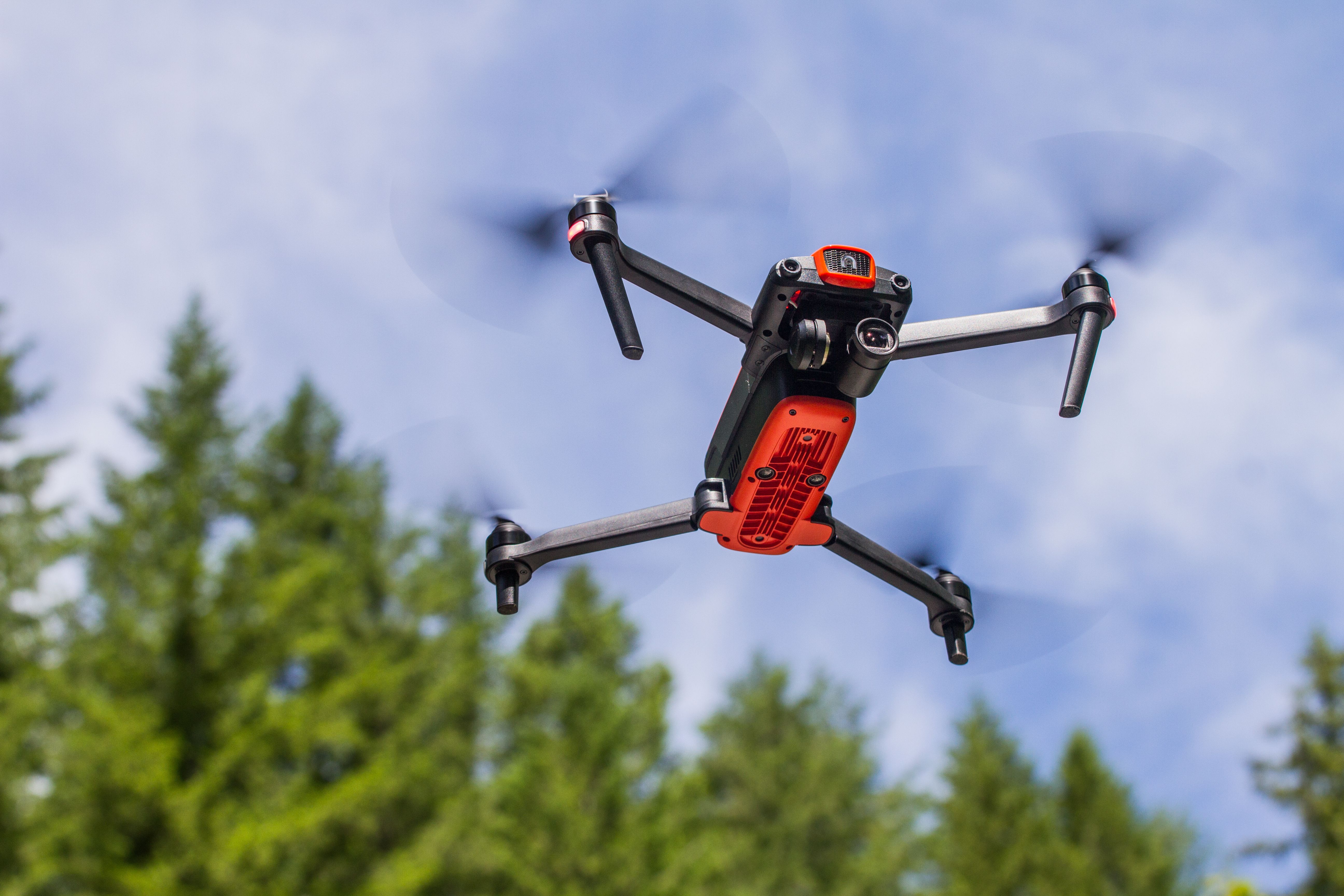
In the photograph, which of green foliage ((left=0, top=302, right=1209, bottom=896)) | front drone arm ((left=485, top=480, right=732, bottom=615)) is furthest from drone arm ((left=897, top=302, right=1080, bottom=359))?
green foliage ((left=0, top=302, right=1209, bottom=896))

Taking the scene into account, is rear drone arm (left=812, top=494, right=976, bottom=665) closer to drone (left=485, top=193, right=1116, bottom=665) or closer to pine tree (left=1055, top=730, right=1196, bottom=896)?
drone (left=485, top=193, right=1116, bottom=665)

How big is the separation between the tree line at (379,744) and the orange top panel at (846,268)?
35.7 feet

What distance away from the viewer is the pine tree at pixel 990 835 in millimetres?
18406

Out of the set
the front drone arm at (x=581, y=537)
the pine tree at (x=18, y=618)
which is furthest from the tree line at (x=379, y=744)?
the front drone arm at (x=581, y=537)

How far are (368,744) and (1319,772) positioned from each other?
15.9 meters

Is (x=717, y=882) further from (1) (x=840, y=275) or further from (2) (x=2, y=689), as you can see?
(1) (x=840, y=275)

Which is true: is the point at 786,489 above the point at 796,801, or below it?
below

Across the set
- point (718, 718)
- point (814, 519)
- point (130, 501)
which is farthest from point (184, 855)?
point (718, 718)

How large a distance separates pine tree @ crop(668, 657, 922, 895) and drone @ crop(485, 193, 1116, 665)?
1443cm

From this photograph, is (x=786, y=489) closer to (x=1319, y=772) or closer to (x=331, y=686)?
(x=331, y=686)

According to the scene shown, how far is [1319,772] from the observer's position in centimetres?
1742

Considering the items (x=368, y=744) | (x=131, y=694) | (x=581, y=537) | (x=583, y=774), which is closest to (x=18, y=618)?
(x=131, y=694)

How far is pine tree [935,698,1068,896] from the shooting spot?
18.4 metres

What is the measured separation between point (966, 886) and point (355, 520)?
1326 centimetres
